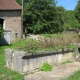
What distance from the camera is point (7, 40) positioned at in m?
22.8

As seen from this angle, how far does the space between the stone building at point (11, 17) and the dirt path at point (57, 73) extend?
64.5ft

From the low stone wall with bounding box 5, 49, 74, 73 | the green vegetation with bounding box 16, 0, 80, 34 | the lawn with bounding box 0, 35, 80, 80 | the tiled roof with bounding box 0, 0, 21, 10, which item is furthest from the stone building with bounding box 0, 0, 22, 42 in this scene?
the low stone wall with bounding box 5, 49, 74, 73

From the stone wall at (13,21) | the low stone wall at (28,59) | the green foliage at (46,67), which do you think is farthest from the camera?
the stone wall at (13,21)

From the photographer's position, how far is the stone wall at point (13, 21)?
27.0m

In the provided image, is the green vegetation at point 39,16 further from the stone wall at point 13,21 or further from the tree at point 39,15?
the stone wall at point 13,21

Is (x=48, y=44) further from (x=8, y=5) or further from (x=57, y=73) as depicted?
(x=8, y=5)

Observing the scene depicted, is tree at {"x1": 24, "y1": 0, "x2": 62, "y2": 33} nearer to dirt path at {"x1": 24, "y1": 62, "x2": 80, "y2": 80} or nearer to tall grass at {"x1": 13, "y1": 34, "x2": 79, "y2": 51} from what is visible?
tall grass at {"x1": 13, "y1": 34, "x2": 79, "y2": 51}

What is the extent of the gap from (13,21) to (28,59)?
2098 centimetres

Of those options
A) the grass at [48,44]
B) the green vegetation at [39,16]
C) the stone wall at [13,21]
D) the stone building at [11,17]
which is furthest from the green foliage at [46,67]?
the green vegetation at [39,16]

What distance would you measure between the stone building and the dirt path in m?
19.7

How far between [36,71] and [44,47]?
1.28m

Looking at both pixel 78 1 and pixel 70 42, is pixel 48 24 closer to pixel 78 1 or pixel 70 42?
pixel 78 1

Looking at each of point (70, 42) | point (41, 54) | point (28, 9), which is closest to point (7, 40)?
point (70, 42)

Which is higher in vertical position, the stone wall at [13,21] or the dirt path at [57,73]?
the stone wall at [13,21]
